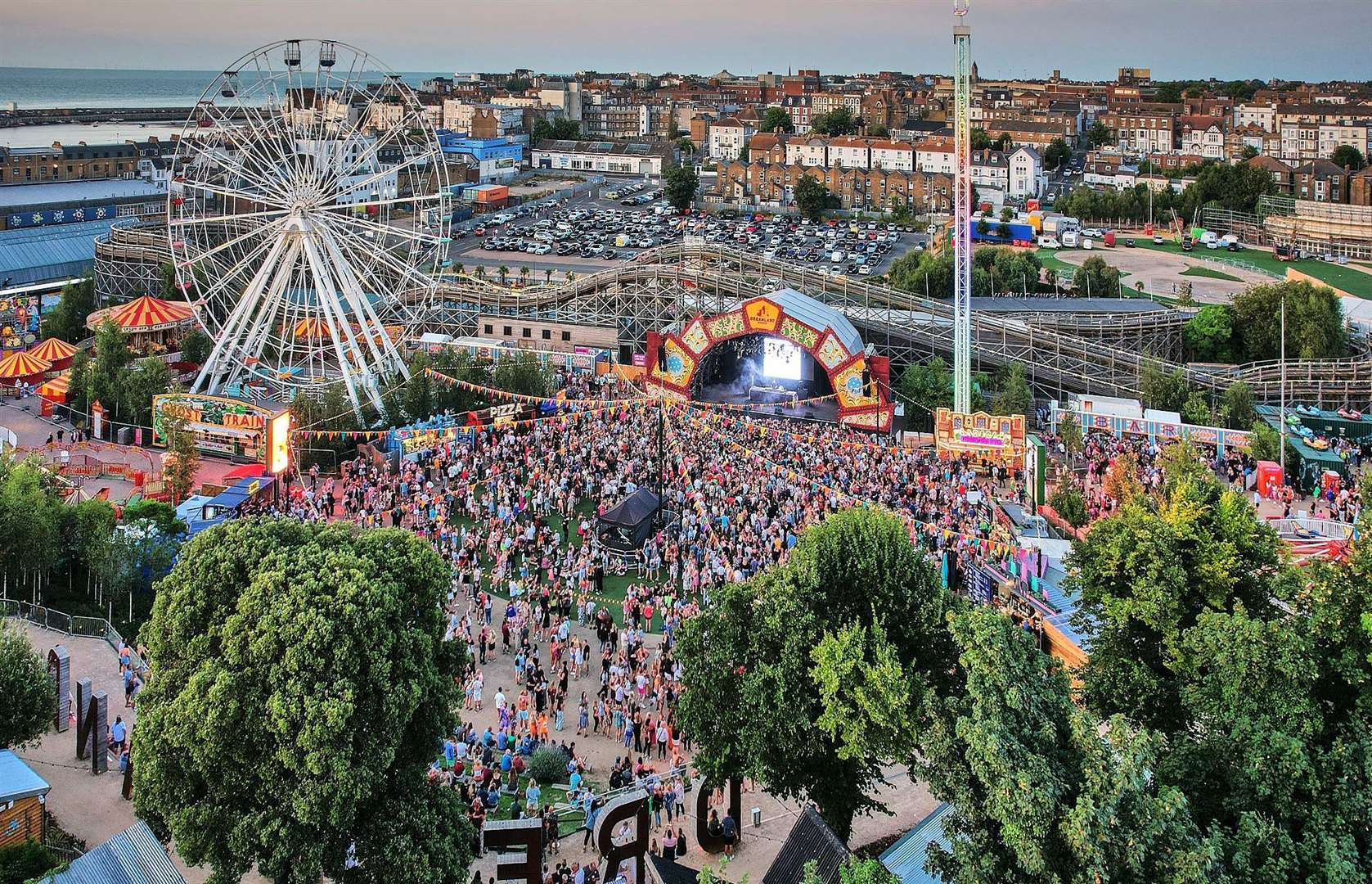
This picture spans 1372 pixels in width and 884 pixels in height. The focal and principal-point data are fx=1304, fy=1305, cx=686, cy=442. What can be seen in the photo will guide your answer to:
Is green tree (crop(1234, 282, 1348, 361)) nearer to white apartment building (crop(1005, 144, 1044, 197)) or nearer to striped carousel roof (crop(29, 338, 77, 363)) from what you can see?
striped carousel roof (crop(29, 338, 77, 363))

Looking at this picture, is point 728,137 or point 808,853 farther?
point 728,137

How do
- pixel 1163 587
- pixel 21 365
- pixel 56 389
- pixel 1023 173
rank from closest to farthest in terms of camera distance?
pixel 1163 587
pixel 56 389
pixel 21 365
pixel 1023 173

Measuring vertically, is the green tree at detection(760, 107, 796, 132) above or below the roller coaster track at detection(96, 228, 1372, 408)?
above

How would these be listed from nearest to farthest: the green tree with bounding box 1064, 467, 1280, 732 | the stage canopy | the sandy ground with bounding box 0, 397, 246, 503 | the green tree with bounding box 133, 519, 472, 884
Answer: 1. the green tree with bounding box 133, 519, 472, 884
2. the green tree with bounding box 1064, 467, 1280, 732
3. the stage canopy
4. the sandy ground with bounding box 0, 397, 246, 503

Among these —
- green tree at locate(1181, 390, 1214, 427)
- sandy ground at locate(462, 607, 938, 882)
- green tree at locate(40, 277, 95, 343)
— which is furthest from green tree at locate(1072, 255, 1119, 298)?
sandy ground at locate(462, 607, 938, 882)

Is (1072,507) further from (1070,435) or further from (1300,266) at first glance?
(1300,266)

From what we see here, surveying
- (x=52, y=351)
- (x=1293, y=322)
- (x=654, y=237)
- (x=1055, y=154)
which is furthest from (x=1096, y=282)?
(x=1055, y=154)

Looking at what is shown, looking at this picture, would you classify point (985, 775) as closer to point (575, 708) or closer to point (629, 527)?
point (575, 708)

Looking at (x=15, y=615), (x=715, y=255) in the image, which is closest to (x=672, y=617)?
(x=15, y=615)
